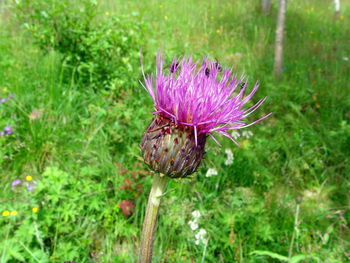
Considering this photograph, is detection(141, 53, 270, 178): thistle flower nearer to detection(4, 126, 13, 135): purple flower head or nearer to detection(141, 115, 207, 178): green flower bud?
detection(141, 115, 207, 178): green flower bud

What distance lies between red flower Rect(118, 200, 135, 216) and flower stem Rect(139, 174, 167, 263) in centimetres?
109

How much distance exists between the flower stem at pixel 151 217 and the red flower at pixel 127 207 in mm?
1088

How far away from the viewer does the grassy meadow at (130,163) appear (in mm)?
2219

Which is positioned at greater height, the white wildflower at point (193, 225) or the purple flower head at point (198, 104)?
the purple flower head at point (198, 104)

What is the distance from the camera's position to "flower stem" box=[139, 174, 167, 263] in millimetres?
1243

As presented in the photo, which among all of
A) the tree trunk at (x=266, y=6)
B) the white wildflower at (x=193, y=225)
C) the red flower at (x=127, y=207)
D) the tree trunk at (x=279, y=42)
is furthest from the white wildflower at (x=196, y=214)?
the tree trunk at (x=266, y=6)

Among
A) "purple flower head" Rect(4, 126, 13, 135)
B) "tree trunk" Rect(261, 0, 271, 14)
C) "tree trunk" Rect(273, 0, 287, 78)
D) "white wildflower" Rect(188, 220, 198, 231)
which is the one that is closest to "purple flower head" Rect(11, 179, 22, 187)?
"purple flower head" Rect(4, 126, 13, 135)

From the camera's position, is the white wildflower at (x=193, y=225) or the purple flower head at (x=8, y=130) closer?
the white wildflower at (x=193, y=225)

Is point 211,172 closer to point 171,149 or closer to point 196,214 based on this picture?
point 196,214

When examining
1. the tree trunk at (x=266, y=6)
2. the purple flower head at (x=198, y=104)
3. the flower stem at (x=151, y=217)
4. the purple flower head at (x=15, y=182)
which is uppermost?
the tree trunk at (x=266, y=6)

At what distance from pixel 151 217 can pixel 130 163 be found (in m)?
1.64

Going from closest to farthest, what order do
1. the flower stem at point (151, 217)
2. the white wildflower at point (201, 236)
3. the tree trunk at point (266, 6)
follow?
the flower stem at point (151, 217)
the white wildflower at point (201, 236)
the tree trunk at point (266, 6)

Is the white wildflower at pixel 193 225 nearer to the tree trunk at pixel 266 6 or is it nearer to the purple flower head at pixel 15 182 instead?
the purple flower head at pixel 15 182

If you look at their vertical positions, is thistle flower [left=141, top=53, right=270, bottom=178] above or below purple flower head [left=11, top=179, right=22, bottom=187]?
above
